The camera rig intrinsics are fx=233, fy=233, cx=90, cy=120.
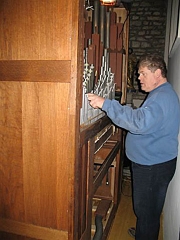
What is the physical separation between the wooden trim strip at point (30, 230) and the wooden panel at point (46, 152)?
0.03 m

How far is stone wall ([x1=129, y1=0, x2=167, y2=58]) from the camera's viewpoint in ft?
14.7

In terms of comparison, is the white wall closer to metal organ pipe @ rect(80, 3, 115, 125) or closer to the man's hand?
metal organ pipe @ rect(80, 3, 115, 125)

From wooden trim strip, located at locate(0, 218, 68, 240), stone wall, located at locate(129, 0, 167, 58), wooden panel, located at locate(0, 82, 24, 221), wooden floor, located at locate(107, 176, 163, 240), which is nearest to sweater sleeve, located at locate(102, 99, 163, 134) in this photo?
wooden panel, located at locate(0, 82, 24, 221)

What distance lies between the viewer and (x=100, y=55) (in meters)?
1.74

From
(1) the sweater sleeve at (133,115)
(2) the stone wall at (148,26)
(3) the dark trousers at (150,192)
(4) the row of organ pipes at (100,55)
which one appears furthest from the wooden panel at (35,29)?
(2) the stone wall at (148,26)

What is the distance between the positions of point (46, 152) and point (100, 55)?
0.91 metres

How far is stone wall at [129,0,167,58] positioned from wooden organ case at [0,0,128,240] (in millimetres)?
3566

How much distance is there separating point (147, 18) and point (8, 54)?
4099mm

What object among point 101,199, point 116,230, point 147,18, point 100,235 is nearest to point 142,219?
point 100,235

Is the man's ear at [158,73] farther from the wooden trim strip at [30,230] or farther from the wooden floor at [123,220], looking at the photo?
the wooden floor at [123,220]

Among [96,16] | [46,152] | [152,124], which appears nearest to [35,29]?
[46,152]

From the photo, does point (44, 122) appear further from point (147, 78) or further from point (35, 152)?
point (147, 78)

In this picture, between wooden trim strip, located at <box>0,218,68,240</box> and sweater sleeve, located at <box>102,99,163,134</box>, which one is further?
sweater sleeve, located at <box>102,99,163,134</box>

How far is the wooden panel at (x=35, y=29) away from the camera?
3.38 feet
